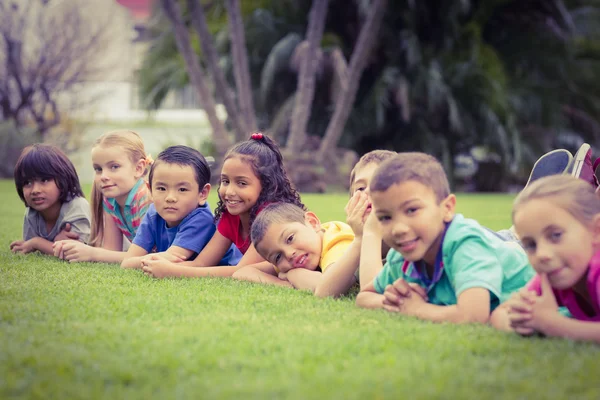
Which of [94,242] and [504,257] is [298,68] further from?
[504,257]

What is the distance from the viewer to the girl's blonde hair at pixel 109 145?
5824 mm

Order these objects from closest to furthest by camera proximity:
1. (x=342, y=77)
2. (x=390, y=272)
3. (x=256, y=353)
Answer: (x=256, y=353)
(x=390, y=272)
(x=342, y=77)

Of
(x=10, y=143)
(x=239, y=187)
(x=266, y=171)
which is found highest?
(x=266, y=171)

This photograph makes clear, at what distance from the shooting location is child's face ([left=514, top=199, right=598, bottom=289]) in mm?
2818

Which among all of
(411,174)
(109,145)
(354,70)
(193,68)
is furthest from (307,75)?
(411,174)

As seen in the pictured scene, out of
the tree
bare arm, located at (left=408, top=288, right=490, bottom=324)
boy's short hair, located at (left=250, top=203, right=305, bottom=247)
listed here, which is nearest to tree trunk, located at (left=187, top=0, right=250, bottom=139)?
the tree

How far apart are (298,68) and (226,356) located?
17090 millimetres

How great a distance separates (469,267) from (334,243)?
59.0 inches

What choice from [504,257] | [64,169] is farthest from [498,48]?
[504,257]

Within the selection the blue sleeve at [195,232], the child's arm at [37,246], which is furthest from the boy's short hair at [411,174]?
the child's arm at [37,246]

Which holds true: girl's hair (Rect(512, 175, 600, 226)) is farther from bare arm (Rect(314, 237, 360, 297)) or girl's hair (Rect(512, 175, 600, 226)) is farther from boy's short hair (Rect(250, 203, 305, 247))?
boy's short hair (Rect(250, 203, 305, 247))

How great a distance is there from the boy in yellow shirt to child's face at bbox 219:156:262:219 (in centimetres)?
32

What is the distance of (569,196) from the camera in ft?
9.36

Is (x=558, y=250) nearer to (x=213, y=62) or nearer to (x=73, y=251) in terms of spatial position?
(x=73, y=251)
